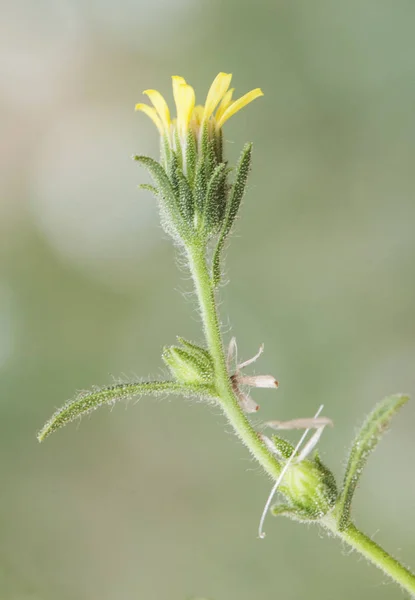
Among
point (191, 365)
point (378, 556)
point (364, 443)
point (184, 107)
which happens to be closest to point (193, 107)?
point (184, 107)

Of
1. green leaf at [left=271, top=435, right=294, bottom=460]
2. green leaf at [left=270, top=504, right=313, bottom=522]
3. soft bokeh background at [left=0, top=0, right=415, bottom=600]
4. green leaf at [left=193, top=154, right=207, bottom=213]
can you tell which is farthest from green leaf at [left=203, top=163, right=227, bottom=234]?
soft bokeh background at [left=0, top=0, right=415, bottom=600]

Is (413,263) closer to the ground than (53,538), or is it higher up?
higher up

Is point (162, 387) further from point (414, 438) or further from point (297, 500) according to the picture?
point (414, 438)

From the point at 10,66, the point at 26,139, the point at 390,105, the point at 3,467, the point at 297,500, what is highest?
the point at 10,66

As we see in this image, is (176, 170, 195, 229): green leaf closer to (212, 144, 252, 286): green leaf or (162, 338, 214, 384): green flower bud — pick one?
(212, 144, 252, 286): green leaf

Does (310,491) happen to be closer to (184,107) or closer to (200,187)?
(200,187)

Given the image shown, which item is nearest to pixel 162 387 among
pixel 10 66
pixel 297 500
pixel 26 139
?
pixel 297 500

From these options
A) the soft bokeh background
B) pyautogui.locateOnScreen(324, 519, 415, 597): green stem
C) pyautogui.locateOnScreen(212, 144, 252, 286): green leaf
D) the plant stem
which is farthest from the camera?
the soft bokeh background
